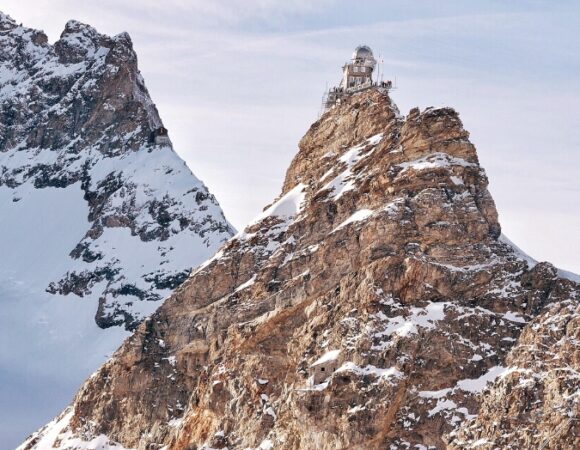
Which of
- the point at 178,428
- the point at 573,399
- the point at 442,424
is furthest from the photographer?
the point at 178,428

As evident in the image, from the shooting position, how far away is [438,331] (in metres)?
174

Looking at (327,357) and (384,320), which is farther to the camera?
(327,357)

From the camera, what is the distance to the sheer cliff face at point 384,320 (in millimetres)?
170750

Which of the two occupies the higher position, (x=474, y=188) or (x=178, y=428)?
(x=474, y=188)

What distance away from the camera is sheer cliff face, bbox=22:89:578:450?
171m

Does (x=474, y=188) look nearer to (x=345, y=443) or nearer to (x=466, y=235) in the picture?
(x=466, y=235)

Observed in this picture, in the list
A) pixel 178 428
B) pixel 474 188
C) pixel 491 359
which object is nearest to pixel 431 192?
pixel 474 188

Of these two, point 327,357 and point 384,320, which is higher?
point 384,320

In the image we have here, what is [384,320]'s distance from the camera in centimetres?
17600

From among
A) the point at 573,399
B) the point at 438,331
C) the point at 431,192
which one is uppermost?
the point at 431,192

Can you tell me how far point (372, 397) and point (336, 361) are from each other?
516 cm

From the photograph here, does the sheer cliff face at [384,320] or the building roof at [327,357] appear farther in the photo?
the building roof at [327,357]

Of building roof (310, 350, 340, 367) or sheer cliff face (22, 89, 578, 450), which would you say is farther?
building roof (310, 350, 340, 367)

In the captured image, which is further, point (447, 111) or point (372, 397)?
point (447, 111)
